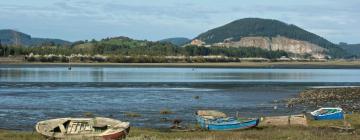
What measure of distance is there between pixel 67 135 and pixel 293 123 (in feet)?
51.3

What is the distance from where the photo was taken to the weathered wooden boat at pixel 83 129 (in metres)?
29.4

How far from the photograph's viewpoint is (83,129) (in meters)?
30.8

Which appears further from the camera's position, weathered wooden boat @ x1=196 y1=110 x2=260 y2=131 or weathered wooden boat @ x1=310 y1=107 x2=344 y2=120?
weathered wooden boat @ x1=310 y1=107 x2=344 y2=120

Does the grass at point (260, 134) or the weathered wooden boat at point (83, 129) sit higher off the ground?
the weathered wooden boat at point (83, 129)

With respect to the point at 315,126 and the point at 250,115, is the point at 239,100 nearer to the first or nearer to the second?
the point at 250,115

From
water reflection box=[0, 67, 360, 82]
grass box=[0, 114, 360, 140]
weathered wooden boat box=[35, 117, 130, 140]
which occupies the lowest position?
water reflection box=[0, 67, 360, 82]

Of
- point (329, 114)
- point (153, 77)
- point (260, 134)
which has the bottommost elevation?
point (153, 77)

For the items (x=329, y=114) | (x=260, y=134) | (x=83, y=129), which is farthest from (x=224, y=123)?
(x=329, y=114)

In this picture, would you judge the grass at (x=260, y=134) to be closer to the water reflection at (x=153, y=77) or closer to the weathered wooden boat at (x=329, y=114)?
the weathered wooden boat at (x=329, y=114)

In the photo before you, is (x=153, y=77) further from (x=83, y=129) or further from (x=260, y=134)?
(x=83, y=129)

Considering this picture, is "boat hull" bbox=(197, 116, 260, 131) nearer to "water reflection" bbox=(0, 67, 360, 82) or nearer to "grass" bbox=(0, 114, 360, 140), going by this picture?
"grass" bbox=(0, 114, 360, 140)

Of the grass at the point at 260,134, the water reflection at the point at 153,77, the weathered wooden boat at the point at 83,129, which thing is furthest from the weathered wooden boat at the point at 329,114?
the water reflection at the point at 153,77

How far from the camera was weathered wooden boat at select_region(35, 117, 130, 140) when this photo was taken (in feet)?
96.4

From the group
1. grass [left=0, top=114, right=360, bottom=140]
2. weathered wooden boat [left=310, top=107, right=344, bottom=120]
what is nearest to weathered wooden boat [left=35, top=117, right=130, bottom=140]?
grass [left=0, top=114, right=360, bottom=140]
